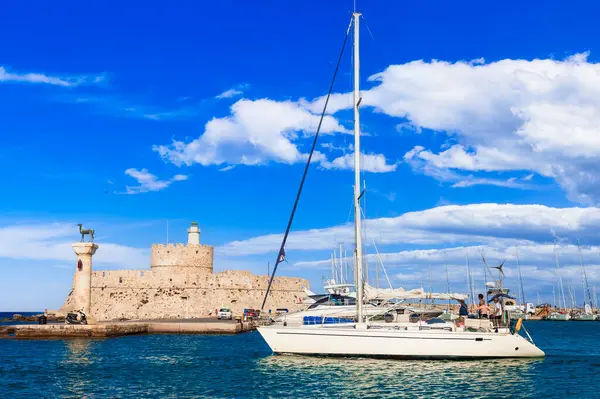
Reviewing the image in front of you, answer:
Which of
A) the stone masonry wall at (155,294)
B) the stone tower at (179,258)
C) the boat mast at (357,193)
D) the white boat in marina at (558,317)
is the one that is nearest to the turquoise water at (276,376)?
the boat mast at (357,193)

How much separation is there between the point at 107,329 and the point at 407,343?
1815 cm

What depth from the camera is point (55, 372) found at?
17.5 meters

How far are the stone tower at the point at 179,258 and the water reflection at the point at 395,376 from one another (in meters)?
30.2

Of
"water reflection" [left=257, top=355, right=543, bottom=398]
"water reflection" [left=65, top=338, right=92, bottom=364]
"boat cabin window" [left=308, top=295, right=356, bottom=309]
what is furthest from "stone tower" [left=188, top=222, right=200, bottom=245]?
"water reflection" [left=257, top=355, right=543, bottom=398]

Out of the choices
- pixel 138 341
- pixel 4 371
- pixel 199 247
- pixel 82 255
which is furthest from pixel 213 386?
pixel 199 247

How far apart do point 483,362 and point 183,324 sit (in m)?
22.1

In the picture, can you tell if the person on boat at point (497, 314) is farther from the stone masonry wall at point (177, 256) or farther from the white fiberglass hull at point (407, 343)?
the stone masonry wall at point (177, 256)

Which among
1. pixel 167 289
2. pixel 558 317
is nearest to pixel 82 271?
pixel 167 289

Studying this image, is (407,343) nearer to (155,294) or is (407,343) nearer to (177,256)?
(177,256)

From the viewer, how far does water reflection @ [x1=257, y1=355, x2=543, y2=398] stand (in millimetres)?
14234

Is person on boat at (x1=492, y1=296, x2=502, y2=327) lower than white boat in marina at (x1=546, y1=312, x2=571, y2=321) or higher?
higher

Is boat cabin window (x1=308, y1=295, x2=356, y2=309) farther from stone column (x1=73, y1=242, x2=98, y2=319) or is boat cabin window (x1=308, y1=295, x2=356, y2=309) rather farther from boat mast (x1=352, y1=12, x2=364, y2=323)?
boat mast (x1=352, y1=12, x2=364, y2=323)

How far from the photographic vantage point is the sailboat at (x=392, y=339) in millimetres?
17734

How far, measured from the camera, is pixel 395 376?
15.9m
